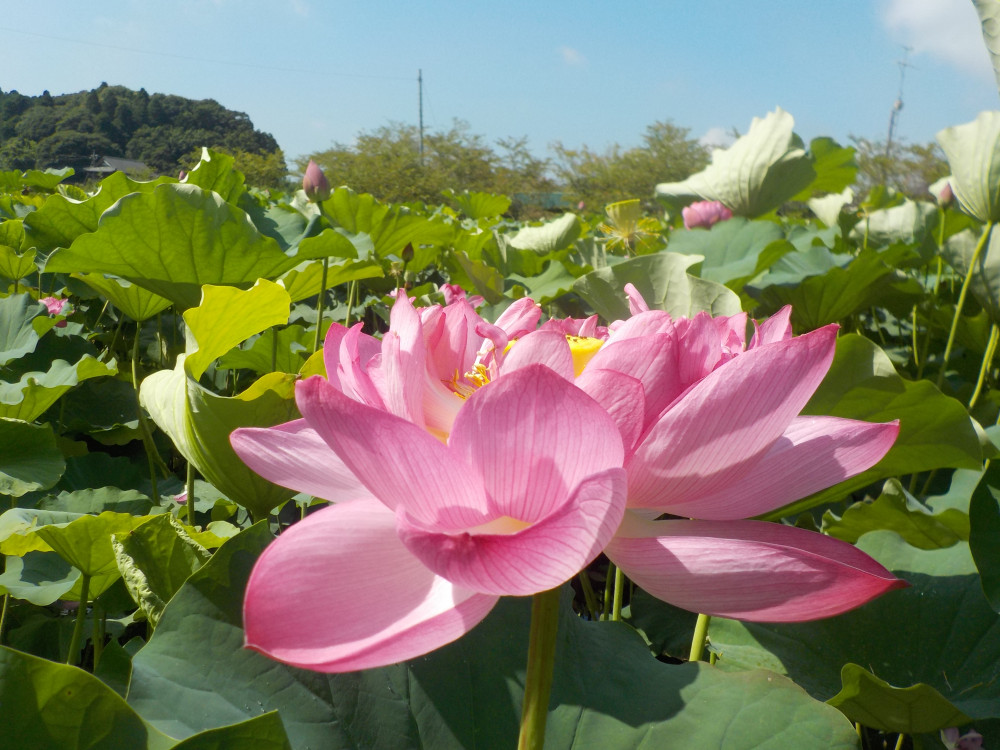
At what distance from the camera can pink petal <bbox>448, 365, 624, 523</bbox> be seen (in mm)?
295

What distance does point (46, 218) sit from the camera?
55.1 inches

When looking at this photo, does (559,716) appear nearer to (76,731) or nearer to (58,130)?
(76,731)

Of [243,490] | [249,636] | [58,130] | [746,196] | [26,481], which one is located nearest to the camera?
[249,636]

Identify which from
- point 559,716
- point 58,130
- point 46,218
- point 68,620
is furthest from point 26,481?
point 58,130

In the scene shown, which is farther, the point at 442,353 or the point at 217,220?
the point at 217,220

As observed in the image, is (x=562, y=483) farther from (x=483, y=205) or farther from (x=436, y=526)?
(x=483, y=205)

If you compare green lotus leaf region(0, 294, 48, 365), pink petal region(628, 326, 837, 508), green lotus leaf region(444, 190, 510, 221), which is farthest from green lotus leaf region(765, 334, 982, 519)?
green lotus leaf region(444, 190, 510, 221)

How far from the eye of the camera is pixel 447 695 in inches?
17.6

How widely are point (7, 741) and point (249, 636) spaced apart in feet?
0.48

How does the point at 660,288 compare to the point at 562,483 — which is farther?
the point at 660,288

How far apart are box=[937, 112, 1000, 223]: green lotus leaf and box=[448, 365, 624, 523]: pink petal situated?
140 cm

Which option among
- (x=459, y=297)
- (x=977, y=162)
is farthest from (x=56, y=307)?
(x=977, y=162)

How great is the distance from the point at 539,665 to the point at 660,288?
69 centimetres

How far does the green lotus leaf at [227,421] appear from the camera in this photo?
63 cm
